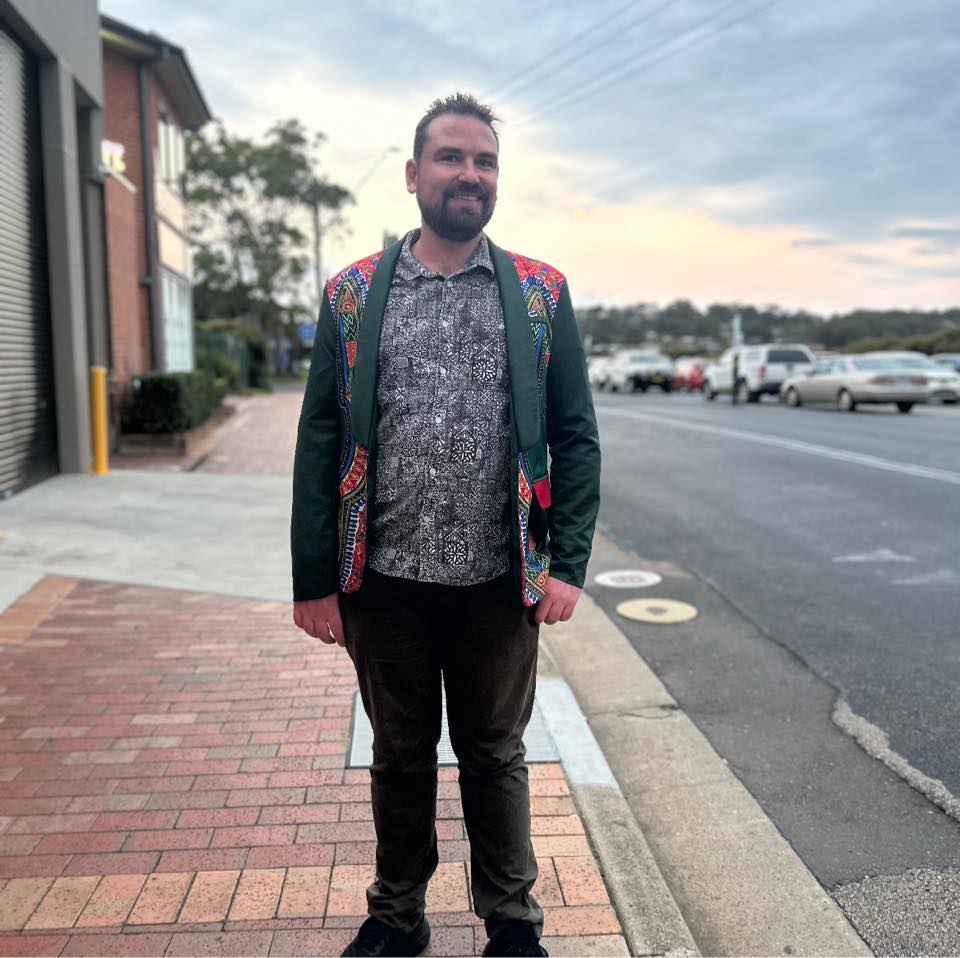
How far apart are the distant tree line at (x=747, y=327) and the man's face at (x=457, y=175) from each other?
5217 centimetres

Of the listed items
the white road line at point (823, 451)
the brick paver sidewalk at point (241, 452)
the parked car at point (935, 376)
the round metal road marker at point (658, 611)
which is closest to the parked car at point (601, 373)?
the parked car at point (935, 376)

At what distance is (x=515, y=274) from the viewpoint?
8.34 feet

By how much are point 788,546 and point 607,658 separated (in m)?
3.31

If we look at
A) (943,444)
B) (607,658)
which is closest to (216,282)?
(943,444)

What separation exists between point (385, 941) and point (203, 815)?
1003mm

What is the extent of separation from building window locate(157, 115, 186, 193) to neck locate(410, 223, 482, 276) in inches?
763

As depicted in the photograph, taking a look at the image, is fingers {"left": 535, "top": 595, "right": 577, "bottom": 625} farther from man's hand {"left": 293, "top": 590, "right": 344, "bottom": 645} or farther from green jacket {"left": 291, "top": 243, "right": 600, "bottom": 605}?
man's hand {"left": 293, "top": 590, "right": 344, "bottom": 645}

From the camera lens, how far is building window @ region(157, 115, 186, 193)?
20578mm

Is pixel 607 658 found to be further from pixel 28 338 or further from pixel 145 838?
pixel 28 338

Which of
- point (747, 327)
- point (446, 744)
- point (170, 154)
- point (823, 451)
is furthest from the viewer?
point (747, 327)

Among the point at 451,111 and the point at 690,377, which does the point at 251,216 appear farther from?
the point at 451,111

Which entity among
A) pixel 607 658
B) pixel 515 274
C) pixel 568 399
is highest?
pixel 515 274

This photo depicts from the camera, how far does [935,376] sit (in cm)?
2547

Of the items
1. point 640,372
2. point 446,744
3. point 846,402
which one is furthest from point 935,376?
point 446,744
